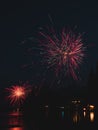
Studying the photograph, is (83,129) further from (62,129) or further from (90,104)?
(90,104)

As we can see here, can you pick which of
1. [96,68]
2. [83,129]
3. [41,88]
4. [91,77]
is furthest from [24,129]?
[41,88]

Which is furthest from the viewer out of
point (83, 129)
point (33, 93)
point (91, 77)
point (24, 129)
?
point (33, 93)

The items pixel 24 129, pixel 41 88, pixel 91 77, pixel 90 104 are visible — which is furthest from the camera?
pixel 41 88

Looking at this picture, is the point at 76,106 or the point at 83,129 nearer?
the point at 83,129

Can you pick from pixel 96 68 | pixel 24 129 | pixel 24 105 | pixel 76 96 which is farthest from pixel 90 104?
pixel 24 129

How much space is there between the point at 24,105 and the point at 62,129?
145739 millimetres

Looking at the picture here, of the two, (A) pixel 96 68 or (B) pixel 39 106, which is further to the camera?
(B) pixel 39 106

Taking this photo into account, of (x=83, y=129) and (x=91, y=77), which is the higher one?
(x=91, y=77)

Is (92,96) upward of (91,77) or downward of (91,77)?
downward

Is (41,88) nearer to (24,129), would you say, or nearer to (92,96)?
(92,96)

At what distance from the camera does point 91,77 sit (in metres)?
135

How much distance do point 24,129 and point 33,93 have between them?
417 ft

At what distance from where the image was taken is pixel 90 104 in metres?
148

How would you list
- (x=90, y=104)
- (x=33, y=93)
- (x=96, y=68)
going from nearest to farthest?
(x=96, y=68) < (x=90, y=104) < (x=33, y=93)
